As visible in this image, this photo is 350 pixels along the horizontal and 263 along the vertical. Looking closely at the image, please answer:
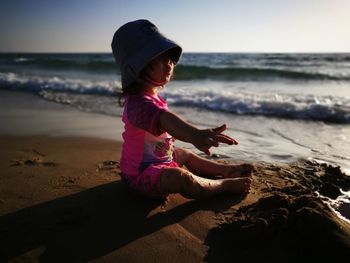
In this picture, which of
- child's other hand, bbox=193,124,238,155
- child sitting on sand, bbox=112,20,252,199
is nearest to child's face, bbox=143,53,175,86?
child sitting on sand, bbox=112,20,252,199

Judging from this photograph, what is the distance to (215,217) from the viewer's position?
2037mm

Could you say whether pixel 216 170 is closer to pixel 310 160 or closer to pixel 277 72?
pixel 310 160

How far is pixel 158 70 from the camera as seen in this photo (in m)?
2.23

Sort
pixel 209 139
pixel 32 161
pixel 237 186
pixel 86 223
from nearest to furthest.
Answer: pixel 209 139 → pixel 86 223 → pixel 237 186 → pixel 32 161

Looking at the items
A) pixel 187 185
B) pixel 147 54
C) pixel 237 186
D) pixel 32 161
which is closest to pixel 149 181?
pixel 187 185

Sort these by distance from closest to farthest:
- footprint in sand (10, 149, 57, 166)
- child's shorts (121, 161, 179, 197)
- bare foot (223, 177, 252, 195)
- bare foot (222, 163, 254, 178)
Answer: child's shorts (121, 161, 179, 197) → bare foot (223, 177, 252, 195) → bare foot (222, 163, 254, 178) → footprint in sand (10, 149, 57, 166)

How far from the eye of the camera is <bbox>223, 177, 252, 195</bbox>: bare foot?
7.68 ft

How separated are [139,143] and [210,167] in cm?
67

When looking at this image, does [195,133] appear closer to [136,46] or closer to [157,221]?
[157,221]

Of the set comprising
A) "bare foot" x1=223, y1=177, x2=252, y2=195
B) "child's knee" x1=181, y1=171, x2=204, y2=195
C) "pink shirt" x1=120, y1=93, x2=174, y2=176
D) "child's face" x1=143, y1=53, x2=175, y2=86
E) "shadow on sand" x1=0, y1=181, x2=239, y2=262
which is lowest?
"shadow on sand" x1=0, y1=181, x2=239, y2=262

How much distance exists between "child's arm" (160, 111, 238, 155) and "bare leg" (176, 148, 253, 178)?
818 millimetres

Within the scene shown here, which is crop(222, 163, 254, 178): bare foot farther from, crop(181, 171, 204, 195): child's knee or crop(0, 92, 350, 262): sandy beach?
crop(181, 171, 204, 195): child's knee

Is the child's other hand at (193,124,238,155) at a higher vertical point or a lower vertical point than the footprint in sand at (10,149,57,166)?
higher

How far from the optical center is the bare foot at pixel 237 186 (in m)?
2.34
